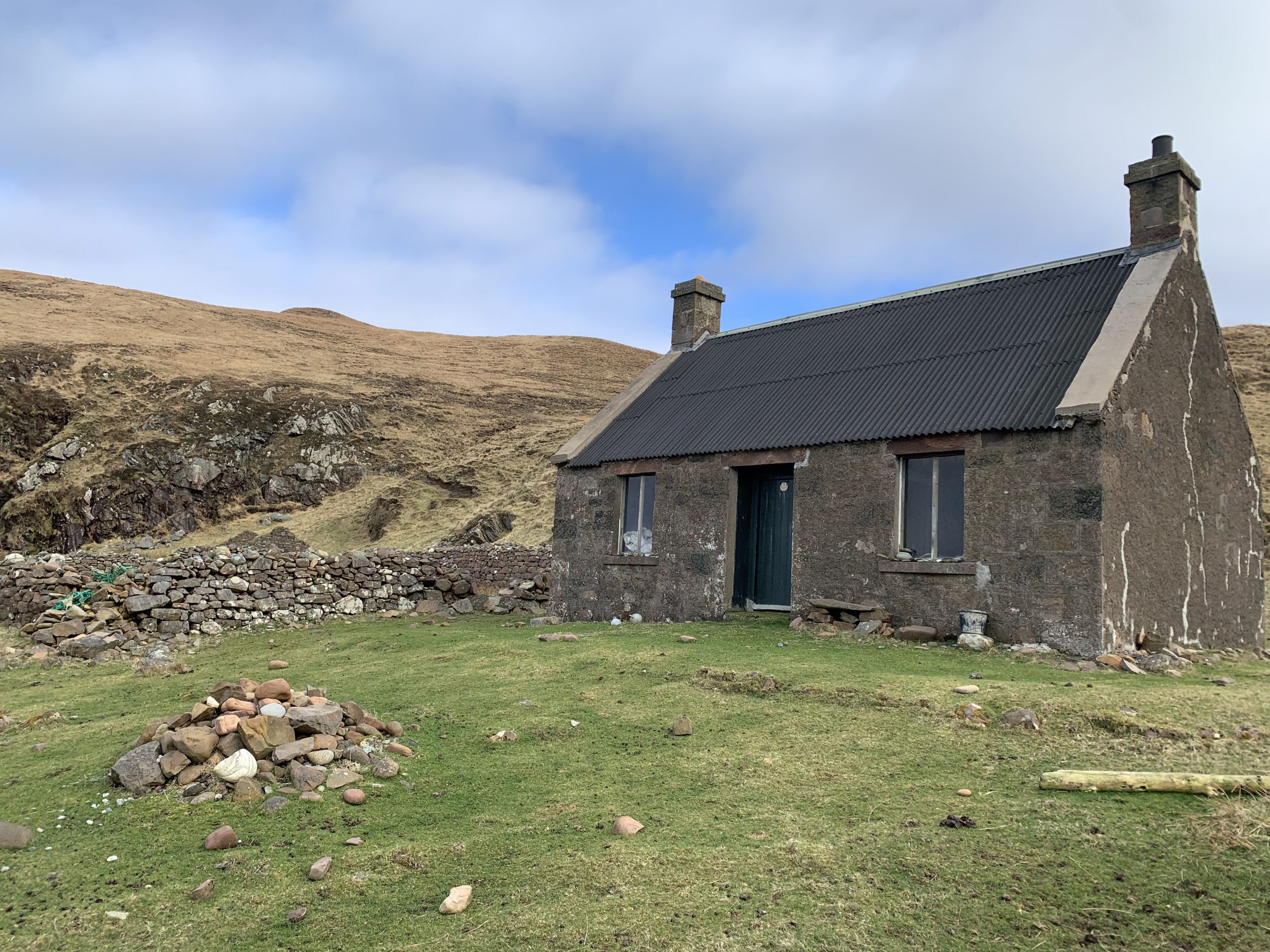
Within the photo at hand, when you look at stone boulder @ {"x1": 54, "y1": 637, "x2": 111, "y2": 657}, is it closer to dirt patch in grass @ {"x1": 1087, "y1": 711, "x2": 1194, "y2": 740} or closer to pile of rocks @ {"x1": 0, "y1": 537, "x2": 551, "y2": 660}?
pile of rocks @ {"x1": 0, "y1": 537, "x2": 551, "y2": 660}

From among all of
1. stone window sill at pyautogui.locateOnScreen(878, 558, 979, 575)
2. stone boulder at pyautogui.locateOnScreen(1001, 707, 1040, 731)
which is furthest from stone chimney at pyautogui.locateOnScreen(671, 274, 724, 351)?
stone boulder at pyautogui.locateOnScreen(1001, 707, 1040, 731)

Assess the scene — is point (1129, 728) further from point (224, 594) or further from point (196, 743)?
point (224, 594)

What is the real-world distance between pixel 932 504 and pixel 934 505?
0.04 m

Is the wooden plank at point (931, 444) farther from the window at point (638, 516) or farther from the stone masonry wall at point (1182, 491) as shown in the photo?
the window at point (638, 516)

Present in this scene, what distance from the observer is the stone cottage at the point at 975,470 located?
36.9ft

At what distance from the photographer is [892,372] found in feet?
47.5

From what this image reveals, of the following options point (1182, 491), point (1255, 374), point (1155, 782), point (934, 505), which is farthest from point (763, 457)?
point (1255, 374)

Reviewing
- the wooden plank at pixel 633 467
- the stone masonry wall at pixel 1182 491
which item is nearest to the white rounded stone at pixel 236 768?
the stone masonry wall at pixel 1182 491

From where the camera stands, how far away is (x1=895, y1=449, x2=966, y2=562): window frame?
12148 millimetres

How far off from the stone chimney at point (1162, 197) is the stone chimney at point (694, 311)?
9.27 m

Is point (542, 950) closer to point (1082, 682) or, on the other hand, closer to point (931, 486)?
point (1082, 682)

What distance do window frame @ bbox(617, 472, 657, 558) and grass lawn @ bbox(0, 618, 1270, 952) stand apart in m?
7.17

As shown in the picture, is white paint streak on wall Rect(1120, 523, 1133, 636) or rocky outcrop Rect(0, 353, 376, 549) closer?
white paint streak on wall Rect(1120, 523, 1133, 636)

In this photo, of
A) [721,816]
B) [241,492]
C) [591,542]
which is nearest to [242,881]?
[721,816]
